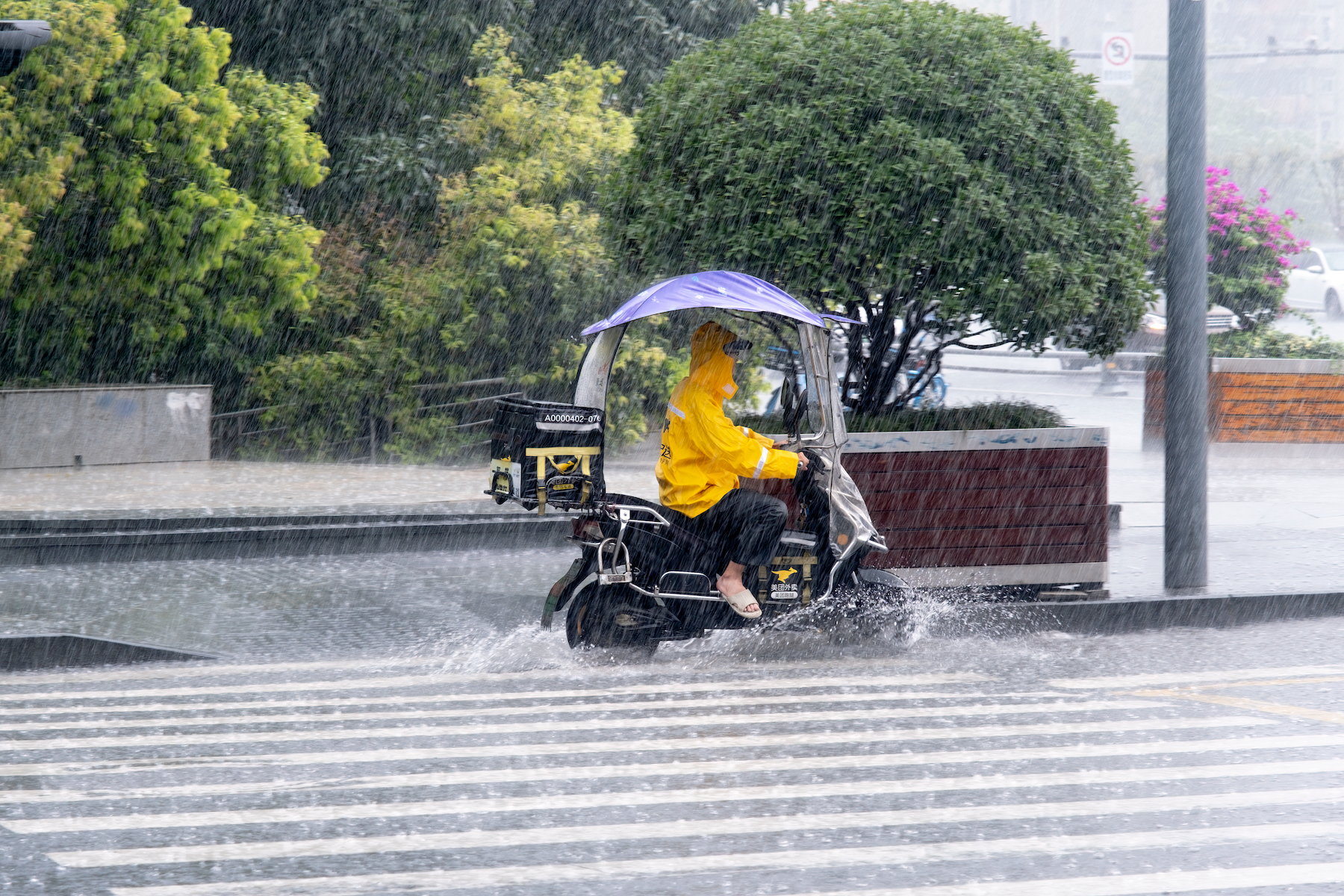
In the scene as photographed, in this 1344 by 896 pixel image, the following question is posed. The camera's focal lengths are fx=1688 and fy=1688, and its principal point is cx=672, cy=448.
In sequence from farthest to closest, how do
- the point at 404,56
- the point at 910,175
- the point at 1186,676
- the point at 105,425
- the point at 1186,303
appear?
the point at 404,56, the point at 105,425, the point at 1186,303, the point at 910,175, the point at 1186,676

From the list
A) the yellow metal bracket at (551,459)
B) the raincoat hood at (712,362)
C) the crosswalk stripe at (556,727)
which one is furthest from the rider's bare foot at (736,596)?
the crosswalk stripe at (556,727)

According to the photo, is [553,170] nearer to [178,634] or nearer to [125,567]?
[125,567]

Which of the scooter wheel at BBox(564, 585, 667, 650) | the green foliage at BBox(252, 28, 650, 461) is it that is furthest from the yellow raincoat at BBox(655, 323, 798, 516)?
the green foliage at BBox(252, 28, 650, 461)

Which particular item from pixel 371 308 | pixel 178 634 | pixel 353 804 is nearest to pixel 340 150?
pixel 371 308

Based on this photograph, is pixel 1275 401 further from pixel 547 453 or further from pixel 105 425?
pixel 547 453

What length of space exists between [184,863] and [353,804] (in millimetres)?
793

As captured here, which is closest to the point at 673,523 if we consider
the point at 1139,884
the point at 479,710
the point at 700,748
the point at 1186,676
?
the point at 479,710

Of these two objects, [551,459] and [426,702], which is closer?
[426,702]

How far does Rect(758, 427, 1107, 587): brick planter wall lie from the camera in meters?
9.95

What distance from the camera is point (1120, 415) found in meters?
24.7

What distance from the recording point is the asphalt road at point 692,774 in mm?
5242

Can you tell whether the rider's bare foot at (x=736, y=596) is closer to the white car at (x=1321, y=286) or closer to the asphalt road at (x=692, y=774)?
the asphalt road at (x=692, y=774)

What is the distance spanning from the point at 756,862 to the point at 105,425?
1431cm

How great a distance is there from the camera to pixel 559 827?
5715 millimetres
